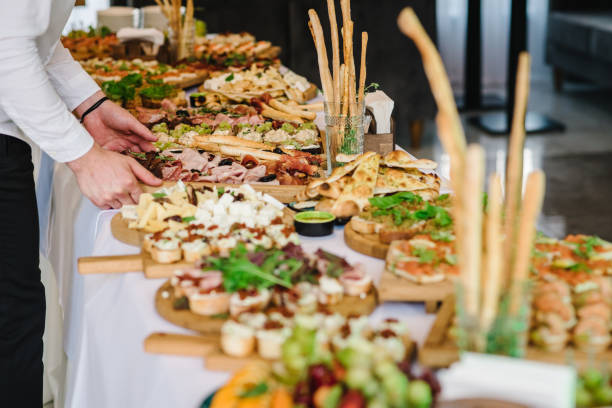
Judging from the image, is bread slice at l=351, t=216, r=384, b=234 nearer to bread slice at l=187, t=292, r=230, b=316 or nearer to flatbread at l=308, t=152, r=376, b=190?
flatbread at l=308, t=152, r=376, b=190

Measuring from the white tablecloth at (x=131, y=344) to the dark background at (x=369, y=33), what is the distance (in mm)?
4734

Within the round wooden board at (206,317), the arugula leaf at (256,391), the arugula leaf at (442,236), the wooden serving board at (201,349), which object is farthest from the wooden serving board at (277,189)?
the arugula leaf at (256,391)

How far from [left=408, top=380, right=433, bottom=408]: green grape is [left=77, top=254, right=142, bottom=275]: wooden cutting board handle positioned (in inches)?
32.3

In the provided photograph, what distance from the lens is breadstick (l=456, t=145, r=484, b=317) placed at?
2.93ft

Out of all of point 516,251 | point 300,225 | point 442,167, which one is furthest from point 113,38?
point 516,251

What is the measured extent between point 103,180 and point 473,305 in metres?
1.19

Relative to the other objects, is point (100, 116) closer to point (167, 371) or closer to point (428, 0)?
point (167, 371)

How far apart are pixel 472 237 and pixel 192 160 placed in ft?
4.88

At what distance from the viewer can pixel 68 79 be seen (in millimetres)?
2285

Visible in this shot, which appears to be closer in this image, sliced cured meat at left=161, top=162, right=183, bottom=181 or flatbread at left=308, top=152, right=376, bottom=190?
flatbread at left=308, top=152, right=376, bottom=190

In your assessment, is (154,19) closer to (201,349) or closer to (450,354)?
(201,349)

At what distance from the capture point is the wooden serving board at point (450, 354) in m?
1.04

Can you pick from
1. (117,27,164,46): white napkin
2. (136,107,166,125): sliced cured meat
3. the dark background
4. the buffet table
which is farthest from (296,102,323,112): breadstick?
the dark background

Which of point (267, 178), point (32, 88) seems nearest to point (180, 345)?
point (32, 88)
